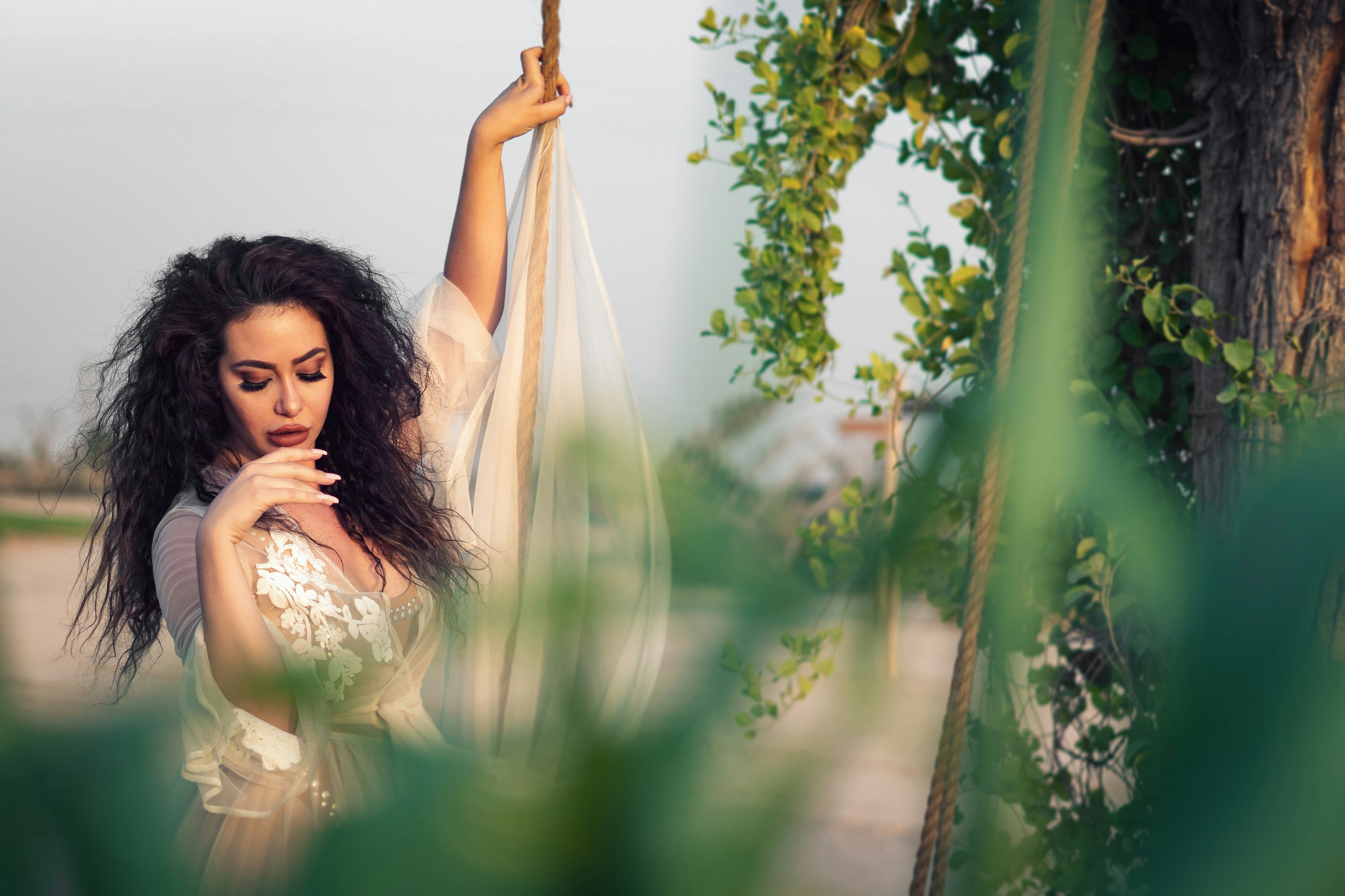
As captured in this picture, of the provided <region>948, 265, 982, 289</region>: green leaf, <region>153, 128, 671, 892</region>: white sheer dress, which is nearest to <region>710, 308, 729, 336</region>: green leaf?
<region>153, 128, 671, 892</region>: white sheer dress

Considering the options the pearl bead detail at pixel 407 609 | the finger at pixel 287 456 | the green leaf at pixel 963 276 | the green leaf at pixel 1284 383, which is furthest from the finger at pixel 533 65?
the green leaf at pixel 1284 383

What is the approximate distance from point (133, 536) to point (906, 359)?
3.30 ft

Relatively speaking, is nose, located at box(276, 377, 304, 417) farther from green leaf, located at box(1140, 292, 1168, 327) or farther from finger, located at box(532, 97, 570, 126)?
green leaf, located at box(1140, 292, 1168, 327)

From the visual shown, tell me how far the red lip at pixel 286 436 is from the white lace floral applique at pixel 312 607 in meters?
0.09

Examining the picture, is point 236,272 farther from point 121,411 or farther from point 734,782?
point 734,782

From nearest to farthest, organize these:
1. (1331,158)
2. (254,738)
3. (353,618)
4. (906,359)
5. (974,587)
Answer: (974,587) → (254,738) → (353,618) → (1331,158) → (906,359)

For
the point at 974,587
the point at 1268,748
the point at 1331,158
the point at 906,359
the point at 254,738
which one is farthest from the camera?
the point at 906,359

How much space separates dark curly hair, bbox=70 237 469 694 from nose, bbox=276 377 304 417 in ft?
0.29

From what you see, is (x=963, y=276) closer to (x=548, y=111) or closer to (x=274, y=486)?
(x=548, y=111)

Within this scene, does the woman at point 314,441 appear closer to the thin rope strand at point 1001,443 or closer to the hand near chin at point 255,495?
the hand near chin at point 255,495

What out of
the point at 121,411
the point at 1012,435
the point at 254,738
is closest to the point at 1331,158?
the point at 1012,435

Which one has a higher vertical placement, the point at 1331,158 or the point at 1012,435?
the point at 1331,158

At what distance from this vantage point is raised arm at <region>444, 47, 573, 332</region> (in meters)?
0.92

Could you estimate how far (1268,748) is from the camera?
15cm
